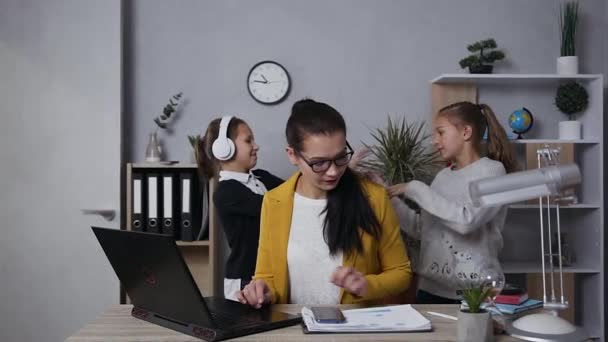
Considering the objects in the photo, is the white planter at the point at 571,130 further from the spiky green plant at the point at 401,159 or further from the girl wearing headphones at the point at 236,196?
the girl wearing headphones at the point at 236,196

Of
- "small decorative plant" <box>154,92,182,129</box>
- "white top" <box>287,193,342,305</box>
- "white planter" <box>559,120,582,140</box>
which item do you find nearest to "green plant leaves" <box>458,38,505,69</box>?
"white planter" <box>559,120,582,140</box>

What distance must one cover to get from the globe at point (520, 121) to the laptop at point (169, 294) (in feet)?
7.95

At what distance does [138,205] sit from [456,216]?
1782 mm

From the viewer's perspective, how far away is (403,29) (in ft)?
13.4

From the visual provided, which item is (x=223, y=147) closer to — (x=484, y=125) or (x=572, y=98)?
(x=484, y=125)

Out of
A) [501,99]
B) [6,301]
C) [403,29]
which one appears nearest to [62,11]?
[6,301]

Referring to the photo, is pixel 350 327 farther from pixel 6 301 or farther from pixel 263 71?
pixel 6 301

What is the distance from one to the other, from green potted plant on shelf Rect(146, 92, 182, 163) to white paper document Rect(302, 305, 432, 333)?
2109 mm

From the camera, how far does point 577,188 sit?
4055 millimetres

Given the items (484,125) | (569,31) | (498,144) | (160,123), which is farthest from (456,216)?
(160,123)

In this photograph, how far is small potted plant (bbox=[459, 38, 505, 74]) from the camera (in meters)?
3.88

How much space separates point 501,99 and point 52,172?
2.66 m

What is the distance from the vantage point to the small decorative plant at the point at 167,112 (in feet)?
12.9

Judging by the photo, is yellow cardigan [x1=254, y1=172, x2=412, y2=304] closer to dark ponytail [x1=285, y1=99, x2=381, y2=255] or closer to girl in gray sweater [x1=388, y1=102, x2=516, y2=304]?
dark ponytail [x1=285, y1=99, x2=381, y2=255]
